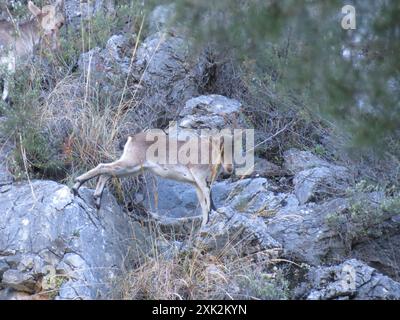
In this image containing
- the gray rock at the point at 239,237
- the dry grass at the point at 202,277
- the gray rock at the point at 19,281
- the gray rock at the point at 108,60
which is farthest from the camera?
the gray rock at the point at 108,60

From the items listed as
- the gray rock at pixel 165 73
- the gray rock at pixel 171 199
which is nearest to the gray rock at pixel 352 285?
the gray rock at pixel 171 199

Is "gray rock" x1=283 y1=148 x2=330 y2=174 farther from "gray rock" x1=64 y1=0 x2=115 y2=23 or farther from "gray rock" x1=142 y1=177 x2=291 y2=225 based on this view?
"gray rock" x1=64 y1=0 x2=115 y2=23

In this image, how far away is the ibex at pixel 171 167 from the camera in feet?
28.8

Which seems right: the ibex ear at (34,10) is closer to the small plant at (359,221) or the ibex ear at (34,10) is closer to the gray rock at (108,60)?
the gray rock at (108,60)

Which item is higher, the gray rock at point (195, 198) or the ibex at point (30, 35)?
the ibex at point (30, 35)

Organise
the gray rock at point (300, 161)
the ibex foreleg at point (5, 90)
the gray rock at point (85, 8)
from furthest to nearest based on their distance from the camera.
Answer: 1. the gray rock at point (85, 8)
2. the ibex foreleg at point (5, 90)
3. the gray rock at point (300, 161)

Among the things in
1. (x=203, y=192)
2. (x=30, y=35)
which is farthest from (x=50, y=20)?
(x=203, y=192)

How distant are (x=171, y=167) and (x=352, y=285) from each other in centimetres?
300

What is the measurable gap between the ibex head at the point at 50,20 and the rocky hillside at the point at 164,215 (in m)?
0.62

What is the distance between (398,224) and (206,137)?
277 centimetres

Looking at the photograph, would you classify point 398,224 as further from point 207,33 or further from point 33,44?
point 33,44

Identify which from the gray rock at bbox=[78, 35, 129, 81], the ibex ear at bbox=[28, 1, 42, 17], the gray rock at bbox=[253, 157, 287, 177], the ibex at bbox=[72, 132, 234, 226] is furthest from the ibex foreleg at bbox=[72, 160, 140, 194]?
the ibex ear at bbox=[28, 1, 42, 17]

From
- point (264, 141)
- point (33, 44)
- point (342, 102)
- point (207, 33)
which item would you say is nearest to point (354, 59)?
point (342, 102)

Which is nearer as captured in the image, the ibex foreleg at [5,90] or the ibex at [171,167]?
the ibex at [171,167]
